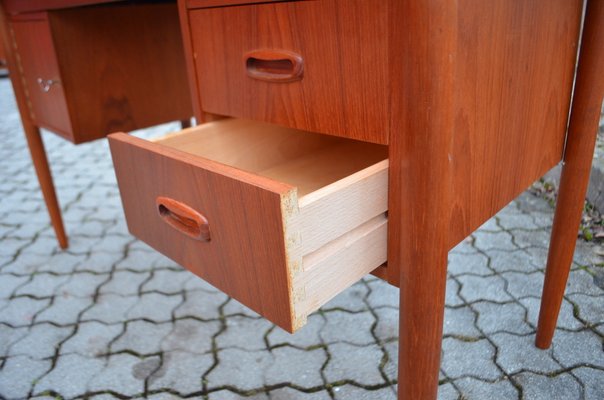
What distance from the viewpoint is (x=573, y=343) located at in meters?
1.12

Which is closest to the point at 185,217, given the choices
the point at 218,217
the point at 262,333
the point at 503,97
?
the point at 218,217

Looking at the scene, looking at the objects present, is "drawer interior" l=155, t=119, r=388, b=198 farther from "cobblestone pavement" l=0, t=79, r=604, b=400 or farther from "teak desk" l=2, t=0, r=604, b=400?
"cobblestone pavement" l=0, t=79, r=604, b=400

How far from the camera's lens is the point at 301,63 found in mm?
649

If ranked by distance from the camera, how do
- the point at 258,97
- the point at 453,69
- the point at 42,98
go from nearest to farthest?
the point at 453,69, the point at 258,97, the point at 42,98

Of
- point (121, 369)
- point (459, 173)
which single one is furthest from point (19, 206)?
point (459, 173)

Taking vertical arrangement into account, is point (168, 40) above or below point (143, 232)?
above

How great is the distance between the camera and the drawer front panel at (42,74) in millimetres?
1213

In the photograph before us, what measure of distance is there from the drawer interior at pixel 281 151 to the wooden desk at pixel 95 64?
0.52 meters

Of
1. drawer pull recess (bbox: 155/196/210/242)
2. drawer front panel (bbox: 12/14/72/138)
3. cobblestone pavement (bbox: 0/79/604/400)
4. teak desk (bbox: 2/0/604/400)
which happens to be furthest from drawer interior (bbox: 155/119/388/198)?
drawer front panel (bbox: 12/14/72/138)

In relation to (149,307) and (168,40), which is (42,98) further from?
A: (149,307)

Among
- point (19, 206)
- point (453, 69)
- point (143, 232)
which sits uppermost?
point (453, 69)

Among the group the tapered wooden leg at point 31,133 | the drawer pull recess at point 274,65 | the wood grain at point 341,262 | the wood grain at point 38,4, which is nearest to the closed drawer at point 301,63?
the drawer pull recess at point 274,65

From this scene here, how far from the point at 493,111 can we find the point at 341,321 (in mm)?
779

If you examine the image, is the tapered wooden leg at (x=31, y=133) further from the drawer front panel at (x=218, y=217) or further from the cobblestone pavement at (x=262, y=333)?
the drawer front panel at (x=218, y=217)
